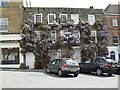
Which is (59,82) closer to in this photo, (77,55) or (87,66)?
(87,66)

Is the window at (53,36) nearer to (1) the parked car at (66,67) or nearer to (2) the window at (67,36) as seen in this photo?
(2) the window at (67,36)

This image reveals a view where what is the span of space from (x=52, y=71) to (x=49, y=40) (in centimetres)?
780

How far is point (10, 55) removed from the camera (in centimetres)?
2309

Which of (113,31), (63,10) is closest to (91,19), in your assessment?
(113,31)

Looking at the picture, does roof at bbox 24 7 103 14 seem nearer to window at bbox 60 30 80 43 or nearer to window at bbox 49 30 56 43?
window at bbox 49 30 56 43

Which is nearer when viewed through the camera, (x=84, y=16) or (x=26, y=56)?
(x=26, y=56)

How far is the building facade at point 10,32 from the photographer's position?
2280 centimetres

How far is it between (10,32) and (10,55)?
3.26 m

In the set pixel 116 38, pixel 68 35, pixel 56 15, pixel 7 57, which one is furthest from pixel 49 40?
pixel 116 38

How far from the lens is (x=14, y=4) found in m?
23.9

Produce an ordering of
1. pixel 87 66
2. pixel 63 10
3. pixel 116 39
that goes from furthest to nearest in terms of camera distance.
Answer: pixel 116 39
pixel 63 10
pixel 87 66

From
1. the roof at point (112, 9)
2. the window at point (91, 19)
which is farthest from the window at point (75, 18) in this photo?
the roof at point (112, 9)

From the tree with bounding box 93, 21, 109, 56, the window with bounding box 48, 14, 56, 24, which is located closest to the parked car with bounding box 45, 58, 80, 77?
the tree with bounding box 93, 21, 109, 56

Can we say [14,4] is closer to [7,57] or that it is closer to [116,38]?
[7,57]
